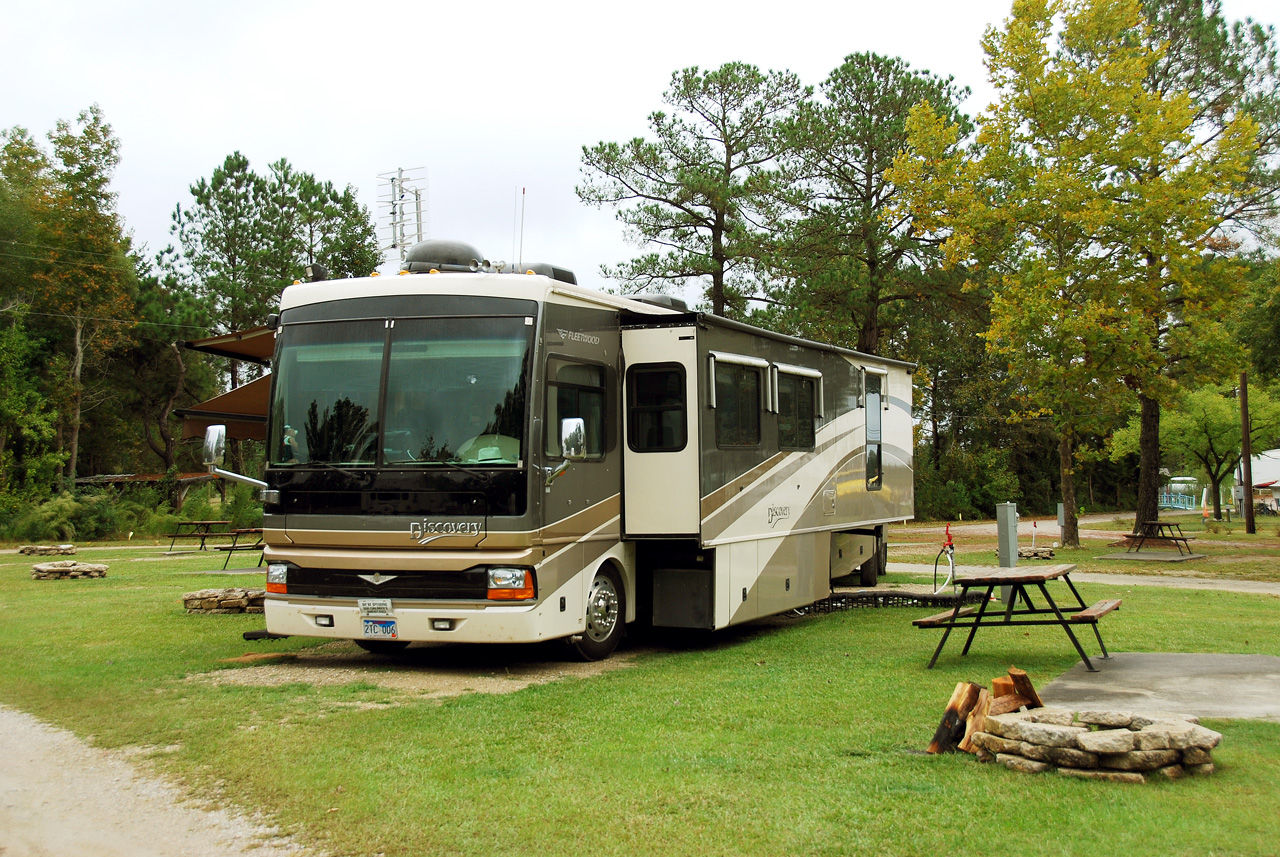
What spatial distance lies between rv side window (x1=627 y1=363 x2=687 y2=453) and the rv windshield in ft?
5.33

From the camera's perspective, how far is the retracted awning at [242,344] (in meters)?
11.4

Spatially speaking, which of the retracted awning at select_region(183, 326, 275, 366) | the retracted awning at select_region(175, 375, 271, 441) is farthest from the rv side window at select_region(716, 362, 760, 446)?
the retracted awning at select_region(175, 375, 271, 441)

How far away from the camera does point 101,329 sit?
3812cm

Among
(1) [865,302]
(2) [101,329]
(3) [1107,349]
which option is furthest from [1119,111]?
(2) [101,329]

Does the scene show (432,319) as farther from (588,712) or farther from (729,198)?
(729,198)

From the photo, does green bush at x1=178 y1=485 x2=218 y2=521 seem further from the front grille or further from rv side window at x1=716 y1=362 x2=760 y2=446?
rv side window at x1=716 y1=362 x2=760 y2=446

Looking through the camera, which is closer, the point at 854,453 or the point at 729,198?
the point at 854,453

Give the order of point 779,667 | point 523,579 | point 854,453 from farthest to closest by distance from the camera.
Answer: point 854,453, point 779,667, point 523,579

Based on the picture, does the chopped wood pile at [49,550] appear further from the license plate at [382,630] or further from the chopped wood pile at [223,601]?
the license plate at [382,630]

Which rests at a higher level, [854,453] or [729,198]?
[729,198]

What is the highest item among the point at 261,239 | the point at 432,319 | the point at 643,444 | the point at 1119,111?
the point at 261,239

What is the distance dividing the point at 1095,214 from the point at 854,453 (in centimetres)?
895

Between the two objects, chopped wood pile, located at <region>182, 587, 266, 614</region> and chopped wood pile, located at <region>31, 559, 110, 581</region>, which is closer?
chopped wood pile, located at <region>182, 587, 266, 614</region>

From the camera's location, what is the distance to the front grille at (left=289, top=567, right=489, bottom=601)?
837 centimetres
